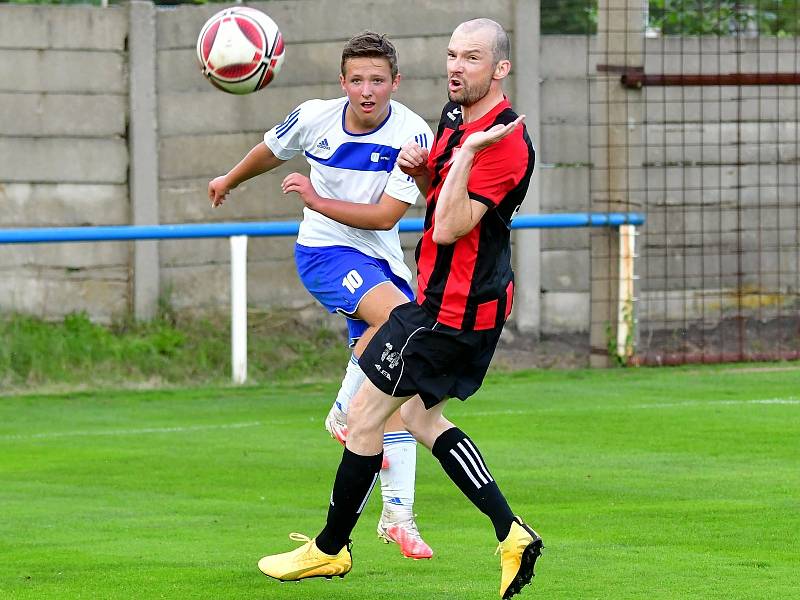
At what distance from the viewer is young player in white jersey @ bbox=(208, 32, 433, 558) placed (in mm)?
6391

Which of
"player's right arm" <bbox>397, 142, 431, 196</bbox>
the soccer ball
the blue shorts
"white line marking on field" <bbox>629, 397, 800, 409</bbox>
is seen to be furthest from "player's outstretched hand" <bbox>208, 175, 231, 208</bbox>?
"white line marking on field" <bbox>629, 397, 800, 409</bbox>

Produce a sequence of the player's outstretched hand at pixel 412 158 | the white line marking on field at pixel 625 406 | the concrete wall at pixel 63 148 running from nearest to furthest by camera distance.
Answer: the player's outstretched hand at pixel 412 158
the white line marking on field at pixel 625 406
the concrete wall at pixel 63 148

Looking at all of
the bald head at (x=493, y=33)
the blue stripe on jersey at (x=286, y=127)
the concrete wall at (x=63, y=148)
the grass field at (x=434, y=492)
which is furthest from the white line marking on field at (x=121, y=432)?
the bald head at (x=493, y=33)

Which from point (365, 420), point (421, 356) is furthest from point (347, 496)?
point (421, 356)

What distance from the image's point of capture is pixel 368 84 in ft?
21.6

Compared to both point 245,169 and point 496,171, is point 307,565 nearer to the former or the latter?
point 496,171

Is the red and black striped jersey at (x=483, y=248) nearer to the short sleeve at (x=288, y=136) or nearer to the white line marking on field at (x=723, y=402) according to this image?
the short sleeve at (x=288, y=136)

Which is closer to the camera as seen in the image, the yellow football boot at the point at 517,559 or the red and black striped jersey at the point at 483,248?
the yellow football boot at the point at 517,559

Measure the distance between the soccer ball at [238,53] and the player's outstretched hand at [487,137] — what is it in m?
2.65

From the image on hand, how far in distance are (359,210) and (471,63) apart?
1.20m

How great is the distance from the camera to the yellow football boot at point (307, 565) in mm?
5629

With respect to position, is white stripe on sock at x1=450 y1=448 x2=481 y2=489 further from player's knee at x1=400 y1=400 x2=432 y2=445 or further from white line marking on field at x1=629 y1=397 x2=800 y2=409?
white line marking on field at x1=629 y1=397 x2=800 y2=409

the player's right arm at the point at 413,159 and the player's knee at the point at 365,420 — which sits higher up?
the player's right arm at the point at 413,159

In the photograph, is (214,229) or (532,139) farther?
(532,139)
